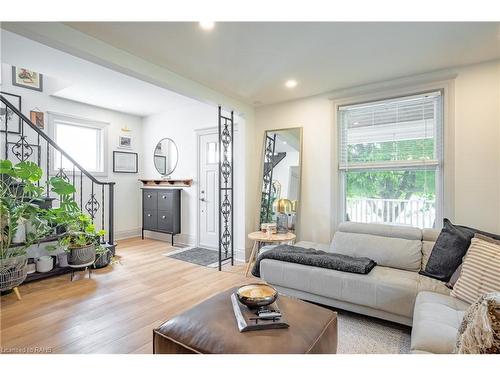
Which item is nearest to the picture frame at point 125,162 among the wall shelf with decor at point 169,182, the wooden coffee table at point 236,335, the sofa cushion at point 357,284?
the wall shelf with decor at point 169,182

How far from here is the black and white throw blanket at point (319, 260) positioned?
86.4 inches

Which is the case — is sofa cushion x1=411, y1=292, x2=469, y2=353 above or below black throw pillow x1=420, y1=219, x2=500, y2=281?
below

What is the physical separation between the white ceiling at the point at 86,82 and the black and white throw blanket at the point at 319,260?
2888 mm

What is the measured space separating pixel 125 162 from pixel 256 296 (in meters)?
4.83

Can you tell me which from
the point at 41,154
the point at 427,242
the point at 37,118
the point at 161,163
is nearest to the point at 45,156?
the point at 41,154

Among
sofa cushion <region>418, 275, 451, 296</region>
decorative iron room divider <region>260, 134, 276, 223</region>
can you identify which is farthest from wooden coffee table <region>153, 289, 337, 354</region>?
decorative iron room divider <region>260, 134, 276, 223</region>

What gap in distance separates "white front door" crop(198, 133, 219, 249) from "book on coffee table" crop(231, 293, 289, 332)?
10.3ft

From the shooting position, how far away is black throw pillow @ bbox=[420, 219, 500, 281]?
2041 mm

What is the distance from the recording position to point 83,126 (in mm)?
4711

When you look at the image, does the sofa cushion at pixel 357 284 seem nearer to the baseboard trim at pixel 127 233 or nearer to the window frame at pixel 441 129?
the window frame at pixel 441 129

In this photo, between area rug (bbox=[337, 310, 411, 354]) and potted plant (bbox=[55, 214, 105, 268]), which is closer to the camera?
area rug (bbox=[337, 310, 411, 354])

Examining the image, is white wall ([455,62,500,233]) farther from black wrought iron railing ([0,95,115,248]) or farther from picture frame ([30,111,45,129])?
picture frame ([30,111,45,129])

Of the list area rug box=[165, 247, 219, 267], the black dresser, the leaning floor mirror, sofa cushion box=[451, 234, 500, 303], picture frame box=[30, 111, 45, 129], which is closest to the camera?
sofa cushion box=[451, 234, 500, 303]
